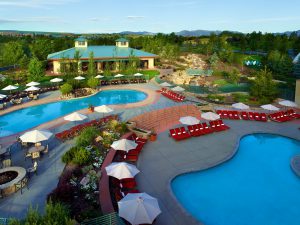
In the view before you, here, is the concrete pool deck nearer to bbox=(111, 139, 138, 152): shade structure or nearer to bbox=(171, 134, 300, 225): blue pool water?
bbox=(171, 134, 300, 225): blue pool water

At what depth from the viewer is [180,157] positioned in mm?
16125

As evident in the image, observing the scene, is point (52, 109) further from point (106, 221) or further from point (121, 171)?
point (106, 221)

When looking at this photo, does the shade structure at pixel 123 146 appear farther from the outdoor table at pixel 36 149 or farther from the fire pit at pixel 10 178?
the fire pit at pixel 10 178

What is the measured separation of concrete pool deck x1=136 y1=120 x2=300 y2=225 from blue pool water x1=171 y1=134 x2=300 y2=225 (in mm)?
606

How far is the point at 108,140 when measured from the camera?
17031 mm

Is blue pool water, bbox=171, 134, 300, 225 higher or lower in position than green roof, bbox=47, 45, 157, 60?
lower

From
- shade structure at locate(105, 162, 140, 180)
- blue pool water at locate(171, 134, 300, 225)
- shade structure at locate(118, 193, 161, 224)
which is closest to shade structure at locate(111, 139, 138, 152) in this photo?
shade structure at locate(105, 162, 140, 180)

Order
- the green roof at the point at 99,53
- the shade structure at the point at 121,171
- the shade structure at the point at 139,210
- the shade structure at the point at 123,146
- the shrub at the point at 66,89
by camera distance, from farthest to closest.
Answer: the green roof at the point at 99,53
the shrub at the point at 66,89
the shade structure at the point at 123,146
the shade structure at the point at 121,171
the shade structure at the point at 139,210

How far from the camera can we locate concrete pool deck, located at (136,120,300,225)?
11.6m

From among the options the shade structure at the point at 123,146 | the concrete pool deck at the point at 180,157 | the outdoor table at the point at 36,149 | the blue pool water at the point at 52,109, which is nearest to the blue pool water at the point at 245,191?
the concrete pool deck at the point at 180,157

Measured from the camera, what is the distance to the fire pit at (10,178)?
1174 centimetres

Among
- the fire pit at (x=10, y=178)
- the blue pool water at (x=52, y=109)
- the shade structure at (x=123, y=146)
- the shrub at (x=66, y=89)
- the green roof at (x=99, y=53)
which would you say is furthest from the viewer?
the green roof at (x=99, y=53)

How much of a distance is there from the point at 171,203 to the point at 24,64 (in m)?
42.3

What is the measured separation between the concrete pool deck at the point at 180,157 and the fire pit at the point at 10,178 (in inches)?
222
